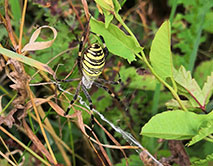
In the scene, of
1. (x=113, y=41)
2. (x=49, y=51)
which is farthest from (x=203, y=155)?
(x=49, y=51)

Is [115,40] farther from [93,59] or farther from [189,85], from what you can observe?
[189,85]

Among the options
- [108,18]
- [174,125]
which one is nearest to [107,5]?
[108,18]

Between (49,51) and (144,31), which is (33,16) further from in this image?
(144,31)

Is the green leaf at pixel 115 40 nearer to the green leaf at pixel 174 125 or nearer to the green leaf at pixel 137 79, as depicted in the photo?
the green leaf at pixel 174 125

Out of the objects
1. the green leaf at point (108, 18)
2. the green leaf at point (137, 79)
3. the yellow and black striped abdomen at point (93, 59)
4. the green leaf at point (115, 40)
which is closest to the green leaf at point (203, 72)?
the green leaf at point (137, 79)

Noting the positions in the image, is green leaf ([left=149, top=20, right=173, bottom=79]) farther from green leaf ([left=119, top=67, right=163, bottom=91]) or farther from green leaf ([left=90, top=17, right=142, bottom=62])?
green leaf ([left=119, top=67, right=163, bottom=91])

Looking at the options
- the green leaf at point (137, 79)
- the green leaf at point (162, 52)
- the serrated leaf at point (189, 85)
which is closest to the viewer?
the green leaf at point (162, 52)
